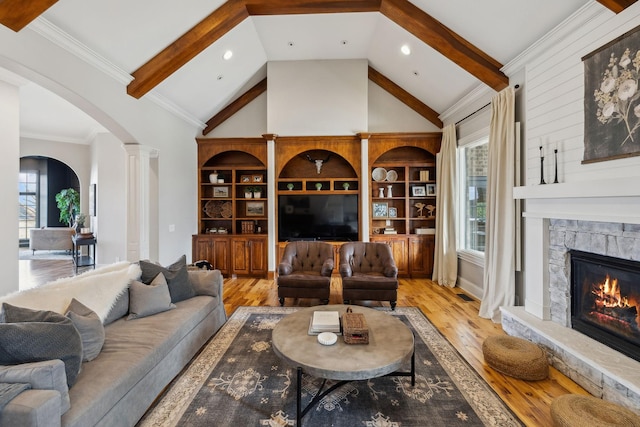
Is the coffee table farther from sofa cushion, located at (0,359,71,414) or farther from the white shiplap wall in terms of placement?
the white shiplap wall

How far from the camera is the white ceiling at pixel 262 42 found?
2887mm

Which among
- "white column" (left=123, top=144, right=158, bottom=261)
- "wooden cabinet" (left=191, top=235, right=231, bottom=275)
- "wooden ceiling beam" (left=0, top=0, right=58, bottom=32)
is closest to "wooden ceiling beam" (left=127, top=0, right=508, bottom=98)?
"white column" (left=123, top=144, right=158, bottom=261)

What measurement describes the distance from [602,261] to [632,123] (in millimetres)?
1080

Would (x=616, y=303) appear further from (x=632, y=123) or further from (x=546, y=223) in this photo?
(x=632, y=123)

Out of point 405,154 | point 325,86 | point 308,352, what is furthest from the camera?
point 405,154

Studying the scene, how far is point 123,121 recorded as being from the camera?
3670 millimetres

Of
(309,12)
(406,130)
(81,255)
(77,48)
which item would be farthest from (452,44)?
(81,255)

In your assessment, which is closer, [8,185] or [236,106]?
[8,185]

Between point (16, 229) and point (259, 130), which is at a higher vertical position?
point (259, 130)

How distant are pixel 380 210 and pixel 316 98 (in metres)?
2.54

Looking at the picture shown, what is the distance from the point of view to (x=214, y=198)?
6.05 metres

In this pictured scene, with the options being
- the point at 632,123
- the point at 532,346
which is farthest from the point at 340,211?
the point at 632,123

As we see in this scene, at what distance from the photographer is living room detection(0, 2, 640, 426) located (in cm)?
237

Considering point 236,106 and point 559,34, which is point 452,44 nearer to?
point 559,34
